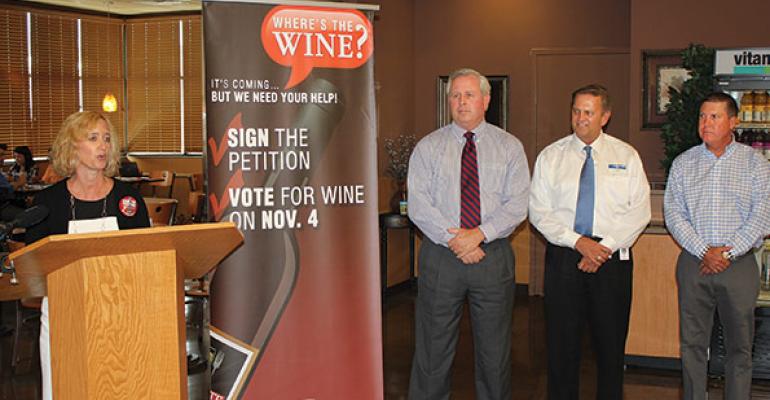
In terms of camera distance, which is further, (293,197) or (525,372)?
(525,372)

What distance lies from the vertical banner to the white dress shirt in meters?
0.91

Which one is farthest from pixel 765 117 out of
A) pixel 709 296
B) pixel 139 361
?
pixel 139 361

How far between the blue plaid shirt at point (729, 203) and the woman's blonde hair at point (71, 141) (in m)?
2.86

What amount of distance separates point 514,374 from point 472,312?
1.62 metres

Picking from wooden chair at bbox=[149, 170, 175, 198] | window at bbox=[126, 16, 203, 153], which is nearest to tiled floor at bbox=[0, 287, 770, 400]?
wooden chair at bbox=[149, 170, 175, 198]

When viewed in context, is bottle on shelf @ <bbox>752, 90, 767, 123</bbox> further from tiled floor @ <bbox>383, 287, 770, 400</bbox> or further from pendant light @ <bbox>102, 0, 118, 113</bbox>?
pendant light @ <bbox>102, 0, 118, 113</bbox>

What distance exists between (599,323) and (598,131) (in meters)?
0.97

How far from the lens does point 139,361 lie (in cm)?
253

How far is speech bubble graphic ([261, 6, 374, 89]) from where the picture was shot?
403 centimetres

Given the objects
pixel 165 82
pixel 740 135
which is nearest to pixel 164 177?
pixel 165 82

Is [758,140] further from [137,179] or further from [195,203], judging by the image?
[137,179]

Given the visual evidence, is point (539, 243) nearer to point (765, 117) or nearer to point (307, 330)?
point (765, 117)

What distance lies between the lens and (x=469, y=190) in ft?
13.9

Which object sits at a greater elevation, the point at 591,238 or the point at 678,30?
the point at 678,30
